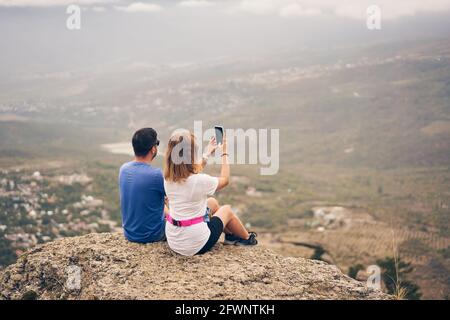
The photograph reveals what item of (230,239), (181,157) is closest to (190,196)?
(181,157)

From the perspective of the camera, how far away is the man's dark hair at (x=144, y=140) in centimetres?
636

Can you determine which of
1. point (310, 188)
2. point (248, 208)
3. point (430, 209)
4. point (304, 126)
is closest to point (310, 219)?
point (248, 208)

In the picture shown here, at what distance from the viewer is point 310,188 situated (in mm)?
86312

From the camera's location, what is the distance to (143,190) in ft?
21.7

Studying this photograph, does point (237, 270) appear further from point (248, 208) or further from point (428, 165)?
point (428, 165)

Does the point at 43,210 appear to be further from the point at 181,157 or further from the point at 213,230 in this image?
the point at 181,157

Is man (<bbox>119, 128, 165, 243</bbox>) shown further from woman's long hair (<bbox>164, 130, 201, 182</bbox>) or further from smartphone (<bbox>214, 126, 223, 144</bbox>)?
smartphone (<bbox>214, 126, 223, 144</bbox>)

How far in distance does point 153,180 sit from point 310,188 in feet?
268

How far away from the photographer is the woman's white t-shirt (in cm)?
612

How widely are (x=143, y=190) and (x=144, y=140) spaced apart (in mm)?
727

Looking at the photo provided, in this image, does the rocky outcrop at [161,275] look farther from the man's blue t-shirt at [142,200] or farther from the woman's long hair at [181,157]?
the woman's long hair at [181,157]

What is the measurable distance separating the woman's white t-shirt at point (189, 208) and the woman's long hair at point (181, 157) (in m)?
0.09

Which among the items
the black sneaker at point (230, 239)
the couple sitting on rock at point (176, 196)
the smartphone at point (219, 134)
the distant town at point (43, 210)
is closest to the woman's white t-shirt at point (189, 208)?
the couple sitting on rock at point (176, 196)

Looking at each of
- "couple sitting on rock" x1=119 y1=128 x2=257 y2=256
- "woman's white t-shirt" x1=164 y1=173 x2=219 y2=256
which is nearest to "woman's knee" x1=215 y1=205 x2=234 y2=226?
"couple sitting on rock" x1=119 y1=128 x2=257 y2=256
